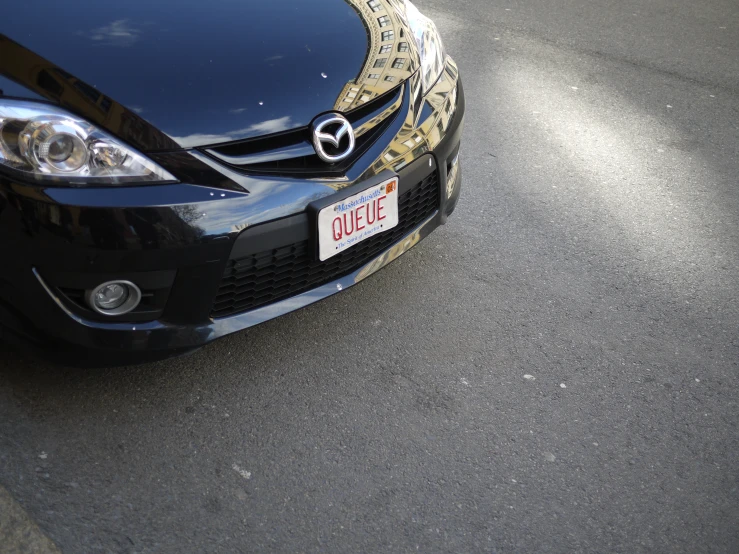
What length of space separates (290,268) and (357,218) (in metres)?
0.25

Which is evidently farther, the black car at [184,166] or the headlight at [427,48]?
the headlight at [427,48]

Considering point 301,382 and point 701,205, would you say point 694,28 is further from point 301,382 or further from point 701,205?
point 301,382

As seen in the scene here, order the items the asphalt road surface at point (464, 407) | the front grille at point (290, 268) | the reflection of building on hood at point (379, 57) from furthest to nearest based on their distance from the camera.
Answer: the reflection of building on hood at point (379, 57) < the front grille at point (290, 268) < the asphalt road surface at point (464, 407)

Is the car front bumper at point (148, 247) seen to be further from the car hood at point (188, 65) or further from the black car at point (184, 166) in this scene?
the car hood at point (188, 65)

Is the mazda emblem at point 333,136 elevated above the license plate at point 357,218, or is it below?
above

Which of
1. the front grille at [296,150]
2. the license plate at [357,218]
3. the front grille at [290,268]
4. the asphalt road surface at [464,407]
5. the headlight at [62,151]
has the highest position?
the headlight at [62,151]

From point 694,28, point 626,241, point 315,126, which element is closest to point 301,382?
point 315,126

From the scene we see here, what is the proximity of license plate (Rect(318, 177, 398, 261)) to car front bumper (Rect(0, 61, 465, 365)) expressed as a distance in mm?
38

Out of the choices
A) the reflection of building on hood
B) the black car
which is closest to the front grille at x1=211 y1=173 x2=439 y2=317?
the black car

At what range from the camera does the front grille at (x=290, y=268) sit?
2.31 meters

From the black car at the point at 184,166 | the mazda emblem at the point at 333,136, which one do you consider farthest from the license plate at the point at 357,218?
the mazda emblem at the point at 333,136

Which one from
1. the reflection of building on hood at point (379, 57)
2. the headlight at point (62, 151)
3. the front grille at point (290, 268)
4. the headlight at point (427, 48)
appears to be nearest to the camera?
the headlight at point (62, 151)

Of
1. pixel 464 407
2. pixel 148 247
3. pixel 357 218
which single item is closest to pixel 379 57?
pixel 357 218

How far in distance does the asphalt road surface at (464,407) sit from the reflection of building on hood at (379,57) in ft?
2.75
